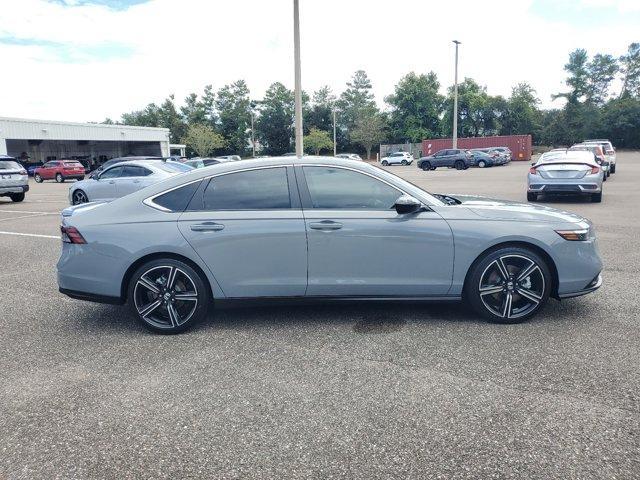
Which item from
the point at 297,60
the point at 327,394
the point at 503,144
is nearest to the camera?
the point at 327,394

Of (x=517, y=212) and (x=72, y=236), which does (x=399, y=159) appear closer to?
(x=517, y=212)

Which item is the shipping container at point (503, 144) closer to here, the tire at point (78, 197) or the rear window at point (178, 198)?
the tire at point (78, 197)

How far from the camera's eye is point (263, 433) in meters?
2.94

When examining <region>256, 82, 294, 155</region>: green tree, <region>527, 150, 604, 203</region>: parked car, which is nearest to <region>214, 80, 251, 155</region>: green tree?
<region>256, 82, 294, 155</region>: green tree

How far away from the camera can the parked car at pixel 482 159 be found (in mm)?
40656

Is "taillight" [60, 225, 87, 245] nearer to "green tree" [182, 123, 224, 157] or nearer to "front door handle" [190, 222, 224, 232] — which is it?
"front door handle" [190, 222, 224, 232]

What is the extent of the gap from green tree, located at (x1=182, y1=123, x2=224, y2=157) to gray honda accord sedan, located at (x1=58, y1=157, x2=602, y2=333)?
240ft

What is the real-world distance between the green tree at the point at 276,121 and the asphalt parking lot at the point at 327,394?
78574 millimetres

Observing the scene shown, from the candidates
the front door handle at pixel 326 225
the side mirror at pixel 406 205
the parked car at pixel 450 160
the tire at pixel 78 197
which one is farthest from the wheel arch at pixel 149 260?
the parked car at pixel 450 160

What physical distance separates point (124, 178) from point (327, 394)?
12093 mm

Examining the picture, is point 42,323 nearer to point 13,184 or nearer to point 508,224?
point 508,224

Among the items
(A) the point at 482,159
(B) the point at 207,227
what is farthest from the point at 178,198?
(A) the point at 482,159

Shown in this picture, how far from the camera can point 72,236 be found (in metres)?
4.57

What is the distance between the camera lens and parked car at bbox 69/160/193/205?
1371 centimetres
